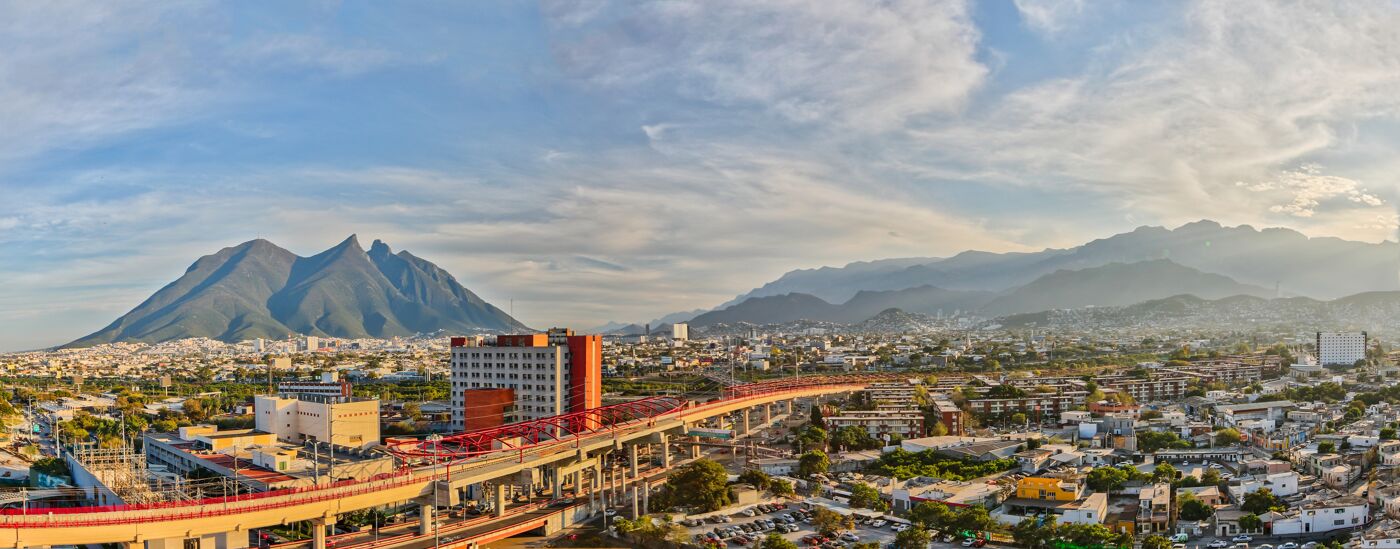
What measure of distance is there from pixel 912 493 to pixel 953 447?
5465mm

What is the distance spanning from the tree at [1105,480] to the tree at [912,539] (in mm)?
5898

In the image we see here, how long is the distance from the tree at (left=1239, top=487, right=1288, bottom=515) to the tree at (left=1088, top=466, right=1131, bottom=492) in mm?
2419

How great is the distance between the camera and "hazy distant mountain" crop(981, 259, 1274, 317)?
172 m

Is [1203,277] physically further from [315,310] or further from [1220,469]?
[1220,469]

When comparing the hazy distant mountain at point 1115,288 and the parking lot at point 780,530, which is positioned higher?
the hazy distant mountain at point 1115,288

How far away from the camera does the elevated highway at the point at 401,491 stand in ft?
44.4

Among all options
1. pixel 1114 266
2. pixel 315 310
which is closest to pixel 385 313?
pixel 315 310

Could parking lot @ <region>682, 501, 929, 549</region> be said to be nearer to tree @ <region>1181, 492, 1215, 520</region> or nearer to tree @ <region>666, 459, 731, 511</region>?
tree @ <region>666, 459, 731, 511</region>

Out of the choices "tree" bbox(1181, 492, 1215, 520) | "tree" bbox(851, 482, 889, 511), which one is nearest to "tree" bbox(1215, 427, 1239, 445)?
"tree" bbox(1181, 492, 1215, 520)

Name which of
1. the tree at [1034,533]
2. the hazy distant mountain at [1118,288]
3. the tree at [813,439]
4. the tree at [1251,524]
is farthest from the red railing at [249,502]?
the hazy distant mountain at [1118,288]

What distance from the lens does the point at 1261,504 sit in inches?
734

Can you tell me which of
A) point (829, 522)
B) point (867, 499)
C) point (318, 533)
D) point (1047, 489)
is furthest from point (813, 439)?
point (318, 533)

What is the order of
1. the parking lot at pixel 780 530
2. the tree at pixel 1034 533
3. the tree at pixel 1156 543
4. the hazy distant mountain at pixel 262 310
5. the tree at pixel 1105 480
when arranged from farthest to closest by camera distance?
the hazy distant mountain at pixel 262 310
the tree at pixel 1105 480
the parking lot at pixel 780 530
the tree at pixel 1034 533
the tree at pixel 1156 543

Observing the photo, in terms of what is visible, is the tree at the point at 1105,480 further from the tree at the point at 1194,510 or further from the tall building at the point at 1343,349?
the tall building at the point at 1343,349
